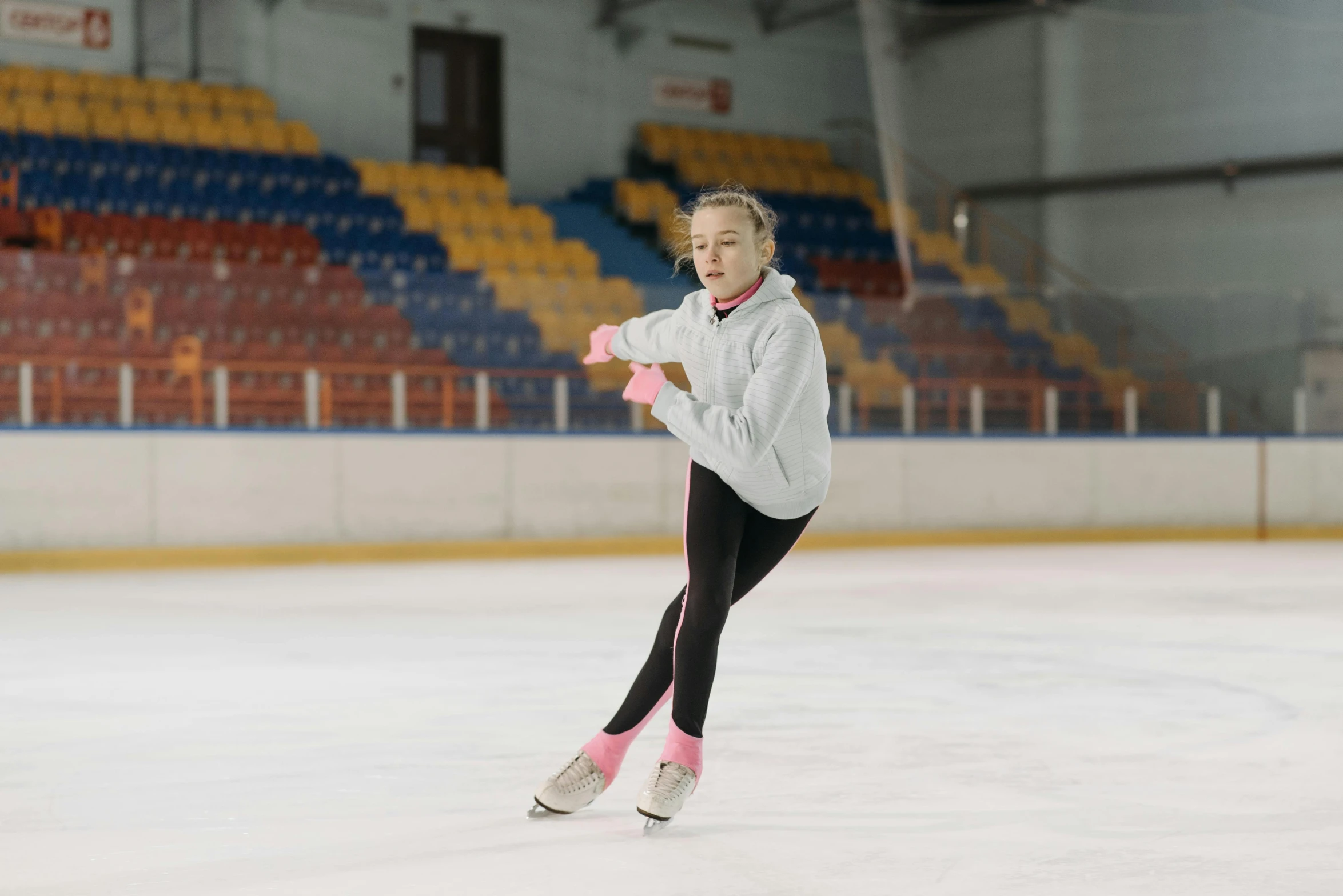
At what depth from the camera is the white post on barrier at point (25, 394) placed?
9.26 metres

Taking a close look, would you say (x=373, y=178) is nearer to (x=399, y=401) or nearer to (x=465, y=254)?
(x=465, y=254)

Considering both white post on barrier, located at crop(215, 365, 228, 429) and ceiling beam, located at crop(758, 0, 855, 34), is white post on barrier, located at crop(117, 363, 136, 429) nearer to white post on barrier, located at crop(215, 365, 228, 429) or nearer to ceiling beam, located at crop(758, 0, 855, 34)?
white post on barrier, located at crop(215, 365, 228, 429)

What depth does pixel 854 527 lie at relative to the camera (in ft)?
38.9

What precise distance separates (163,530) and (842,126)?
12.6 metres

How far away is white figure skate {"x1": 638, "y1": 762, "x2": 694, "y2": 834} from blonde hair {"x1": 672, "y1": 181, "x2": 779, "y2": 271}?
0.93 m

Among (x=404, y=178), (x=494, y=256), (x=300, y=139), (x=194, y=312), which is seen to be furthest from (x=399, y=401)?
(x=300, y=139)

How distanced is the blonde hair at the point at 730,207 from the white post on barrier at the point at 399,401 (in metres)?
7.47

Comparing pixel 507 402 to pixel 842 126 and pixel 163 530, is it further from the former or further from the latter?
pixel 842 126

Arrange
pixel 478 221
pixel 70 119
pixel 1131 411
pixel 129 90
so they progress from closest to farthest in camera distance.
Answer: pixel 1131 411, pixel 70 119, pixel 129 90, pixel 478 221

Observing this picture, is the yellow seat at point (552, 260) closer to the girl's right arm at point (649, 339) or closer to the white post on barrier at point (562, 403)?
the white post on barrier at point (562, 403)

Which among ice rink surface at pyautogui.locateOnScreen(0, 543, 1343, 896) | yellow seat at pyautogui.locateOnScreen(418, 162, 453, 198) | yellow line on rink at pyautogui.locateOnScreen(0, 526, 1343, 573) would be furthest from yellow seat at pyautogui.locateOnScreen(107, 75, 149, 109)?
ice rink surface at pyautogui.locateOnScreen(0, 543, 1343, 896)

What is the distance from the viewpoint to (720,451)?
262 cm

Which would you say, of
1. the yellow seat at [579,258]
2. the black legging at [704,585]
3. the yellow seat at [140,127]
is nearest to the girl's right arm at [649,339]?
the black legging at [704,585]

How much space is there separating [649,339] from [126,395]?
24.4 ft
